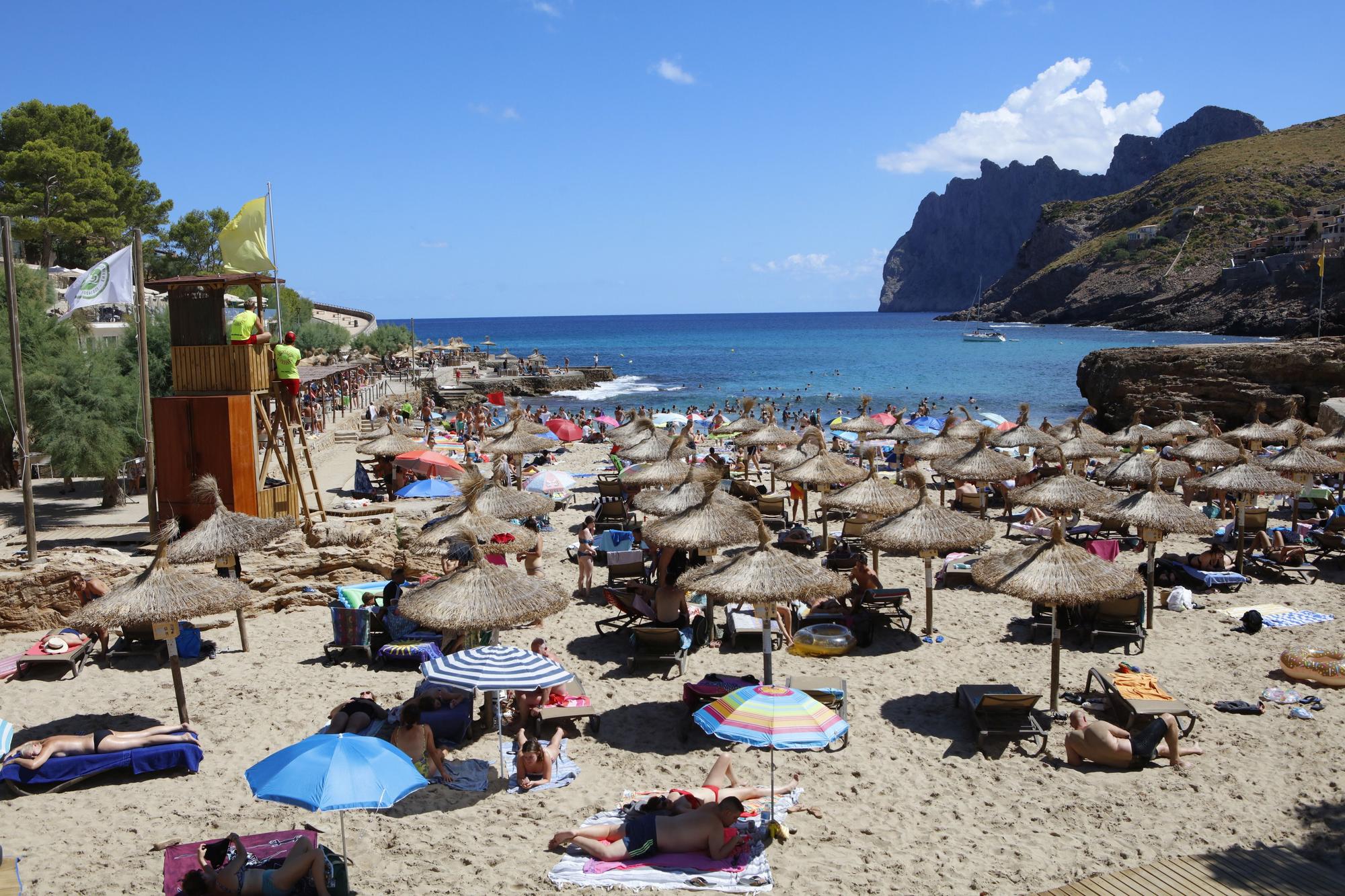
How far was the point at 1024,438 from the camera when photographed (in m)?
19.4

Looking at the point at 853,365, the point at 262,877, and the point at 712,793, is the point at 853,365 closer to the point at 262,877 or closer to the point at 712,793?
the point at 712,793

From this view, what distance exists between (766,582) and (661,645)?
2.03 meters

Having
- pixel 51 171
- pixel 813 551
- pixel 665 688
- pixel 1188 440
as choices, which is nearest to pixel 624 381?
pixel 51 171

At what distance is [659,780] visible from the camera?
7348 millimetres

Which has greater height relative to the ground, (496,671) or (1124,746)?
(496,671)

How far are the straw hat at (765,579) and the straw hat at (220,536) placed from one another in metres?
4.78

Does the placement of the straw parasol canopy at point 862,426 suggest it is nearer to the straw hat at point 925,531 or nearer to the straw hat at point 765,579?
the straw hat at point 925,531

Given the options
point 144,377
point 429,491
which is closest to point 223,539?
point 144,377

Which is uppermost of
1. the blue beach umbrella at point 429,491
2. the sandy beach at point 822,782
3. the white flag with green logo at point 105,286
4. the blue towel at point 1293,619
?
the white flag with green logo at point 105,286

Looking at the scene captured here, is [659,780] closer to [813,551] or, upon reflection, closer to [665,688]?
[665,688]

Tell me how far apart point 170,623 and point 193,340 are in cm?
720

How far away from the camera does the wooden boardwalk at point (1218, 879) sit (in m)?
5.47

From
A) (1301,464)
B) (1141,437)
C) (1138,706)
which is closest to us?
(1138,706)

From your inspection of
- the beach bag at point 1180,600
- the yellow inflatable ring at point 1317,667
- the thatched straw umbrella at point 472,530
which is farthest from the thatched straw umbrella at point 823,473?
the yellow inflatable ring at point 1317,667
